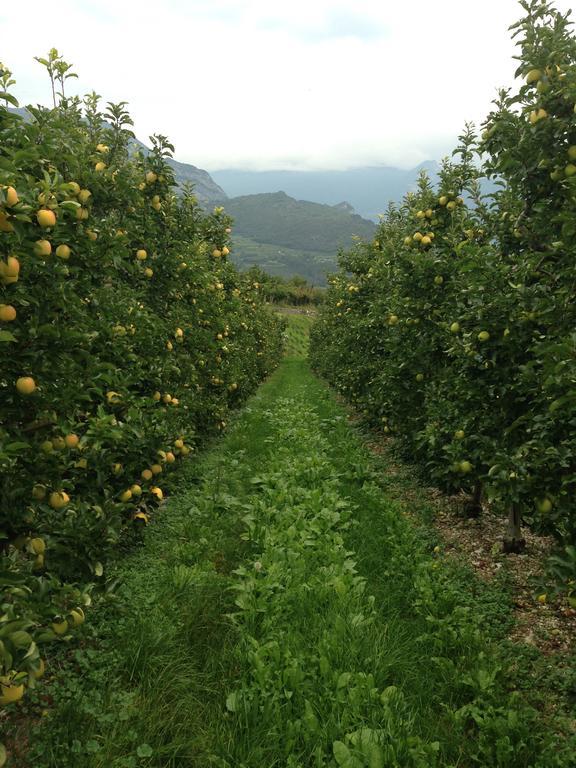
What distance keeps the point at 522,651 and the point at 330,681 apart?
4.52 ft

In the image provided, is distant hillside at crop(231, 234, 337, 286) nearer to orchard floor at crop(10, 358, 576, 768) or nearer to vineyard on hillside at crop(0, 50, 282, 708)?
vineyard on hillside at crop(0, 50, 282, 708)

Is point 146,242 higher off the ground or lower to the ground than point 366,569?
higher

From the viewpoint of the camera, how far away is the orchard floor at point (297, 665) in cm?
262

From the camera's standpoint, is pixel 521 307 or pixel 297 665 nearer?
pixel 297 665

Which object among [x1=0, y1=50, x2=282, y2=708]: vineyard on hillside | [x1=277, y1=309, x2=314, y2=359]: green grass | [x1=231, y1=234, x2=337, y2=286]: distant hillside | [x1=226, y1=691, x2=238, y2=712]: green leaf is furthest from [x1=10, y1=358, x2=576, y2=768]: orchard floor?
[x1=231, y1=234, x2=337, y2=286]: distant hillside

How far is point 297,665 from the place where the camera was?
10.3ft

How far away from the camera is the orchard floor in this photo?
2.62m

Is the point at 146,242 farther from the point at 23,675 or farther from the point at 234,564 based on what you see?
the point at 23,675

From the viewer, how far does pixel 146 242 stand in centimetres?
576

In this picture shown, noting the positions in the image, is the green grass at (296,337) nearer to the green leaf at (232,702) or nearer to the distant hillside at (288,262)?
the green leaf at (232,702)

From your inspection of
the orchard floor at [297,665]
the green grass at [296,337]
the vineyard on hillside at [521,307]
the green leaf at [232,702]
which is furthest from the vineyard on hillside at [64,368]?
the green grass at [296,337]

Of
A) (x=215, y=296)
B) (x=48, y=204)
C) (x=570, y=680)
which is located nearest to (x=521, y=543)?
(x=570, y=680)

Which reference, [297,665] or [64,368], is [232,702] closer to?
[297,665]

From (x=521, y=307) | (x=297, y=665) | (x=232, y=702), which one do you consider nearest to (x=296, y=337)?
(x=521, y=307)
